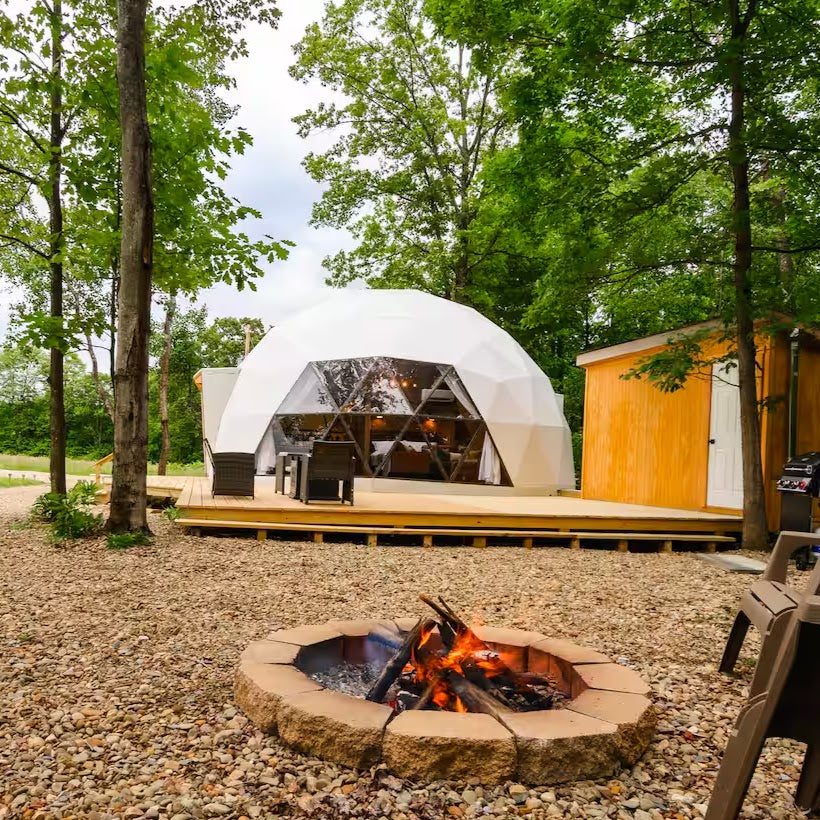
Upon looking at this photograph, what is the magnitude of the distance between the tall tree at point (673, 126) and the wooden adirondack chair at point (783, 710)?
5.88m

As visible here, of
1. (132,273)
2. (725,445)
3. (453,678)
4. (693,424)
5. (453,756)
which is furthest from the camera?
(693,424)

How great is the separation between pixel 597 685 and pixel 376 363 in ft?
29.9

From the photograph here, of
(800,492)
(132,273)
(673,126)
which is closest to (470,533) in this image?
(800,492)

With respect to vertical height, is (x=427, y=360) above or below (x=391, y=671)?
above

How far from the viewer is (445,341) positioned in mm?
12133

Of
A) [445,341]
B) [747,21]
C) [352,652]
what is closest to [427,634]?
[352,652]

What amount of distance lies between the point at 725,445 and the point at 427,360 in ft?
15.8

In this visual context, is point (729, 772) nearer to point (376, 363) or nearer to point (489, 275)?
point (376, 363)

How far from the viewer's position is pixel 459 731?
2.22 m

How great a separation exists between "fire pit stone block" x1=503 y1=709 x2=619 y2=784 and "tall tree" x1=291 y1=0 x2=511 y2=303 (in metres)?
16.8

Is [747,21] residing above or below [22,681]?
above

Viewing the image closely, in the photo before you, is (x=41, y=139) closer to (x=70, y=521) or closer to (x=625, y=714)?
(x=70, y=521)

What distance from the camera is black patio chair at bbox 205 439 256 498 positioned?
334 inches

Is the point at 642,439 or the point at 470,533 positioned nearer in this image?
the point at 470,533
